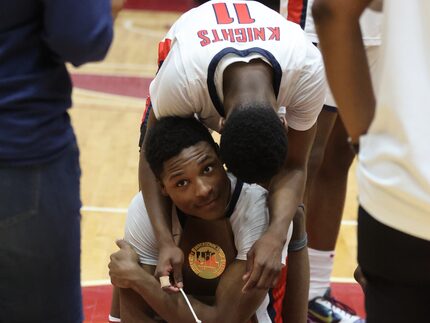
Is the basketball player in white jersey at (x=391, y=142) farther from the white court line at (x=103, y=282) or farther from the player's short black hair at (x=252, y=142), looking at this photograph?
the white court line at (x=103, y=282)

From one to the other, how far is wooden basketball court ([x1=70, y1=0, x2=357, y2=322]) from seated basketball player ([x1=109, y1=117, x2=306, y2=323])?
1083 millimetres

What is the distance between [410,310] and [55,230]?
73cm

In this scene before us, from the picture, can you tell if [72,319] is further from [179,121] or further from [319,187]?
[319,187]

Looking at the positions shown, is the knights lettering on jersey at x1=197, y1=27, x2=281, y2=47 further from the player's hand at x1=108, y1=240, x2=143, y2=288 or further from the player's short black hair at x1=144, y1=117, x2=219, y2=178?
the player's hand at x1=108, y1=240, x2=143, y2=288

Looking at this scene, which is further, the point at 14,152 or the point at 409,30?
the point at 14,152

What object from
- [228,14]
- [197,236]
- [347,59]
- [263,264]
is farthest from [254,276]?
[347,59]

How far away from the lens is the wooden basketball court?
13.4 ft

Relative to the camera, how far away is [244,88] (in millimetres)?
2342

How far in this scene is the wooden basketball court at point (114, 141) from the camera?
4.07 meters

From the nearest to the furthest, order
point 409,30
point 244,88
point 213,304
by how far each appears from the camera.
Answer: point 409,30, point 244,88, point 213,304

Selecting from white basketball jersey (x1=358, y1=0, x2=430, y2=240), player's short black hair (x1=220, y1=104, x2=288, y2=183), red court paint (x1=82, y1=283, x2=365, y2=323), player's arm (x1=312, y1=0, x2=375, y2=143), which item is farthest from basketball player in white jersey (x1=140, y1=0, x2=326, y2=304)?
red court paint (x1=82, y1=283, x2=365, y2=323)

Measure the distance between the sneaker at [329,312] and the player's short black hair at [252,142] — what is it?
3.87ft

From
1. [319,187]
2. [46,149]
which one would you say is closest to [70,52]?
[46,149]

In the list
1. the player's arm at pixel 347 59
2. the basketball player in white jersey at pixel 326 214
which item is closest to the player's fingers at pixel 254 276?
the player's arm at pixel 347 59
